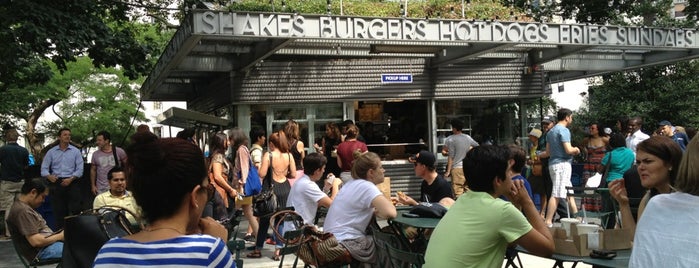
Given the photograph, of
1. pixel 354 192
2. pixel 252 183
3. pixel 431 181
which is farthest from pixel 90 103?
pixel 354 192

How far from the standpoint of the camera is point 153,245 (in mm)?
1923

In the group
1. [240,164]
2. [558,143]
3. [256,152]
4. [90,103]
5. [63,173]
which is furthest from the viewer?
[90,103]

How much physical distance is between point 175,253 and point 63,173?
8.85 m

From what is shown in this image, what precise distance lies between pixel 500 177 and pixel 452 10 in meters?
10.6

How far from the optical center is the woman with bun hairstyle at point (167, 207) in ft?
6.21

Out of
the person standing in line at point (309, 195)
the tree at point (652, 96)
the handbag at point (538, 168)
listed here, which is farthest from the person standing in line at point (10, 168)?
the tree at point (652, 96)

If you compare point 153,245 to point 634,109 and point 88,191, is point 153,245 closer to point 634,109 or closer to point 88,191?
point 88,191

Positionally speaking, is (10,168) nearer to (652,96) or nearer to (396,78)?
(396,78)

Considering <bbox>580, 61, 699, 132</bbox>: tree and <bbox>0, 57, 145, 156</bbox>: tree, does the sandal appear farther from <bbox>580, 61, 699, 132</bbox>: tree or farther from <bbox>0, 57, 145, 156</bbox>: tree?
<bbox>0, 57, 145, 156</bbox>: tree

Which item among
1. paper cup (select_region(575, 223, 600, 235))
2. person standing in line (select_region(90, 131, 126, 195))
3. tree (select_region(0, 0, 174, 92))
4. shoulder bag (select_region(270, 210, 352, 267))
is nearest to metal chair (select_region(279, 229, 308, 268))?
shoulder bag (select_region(270, 210, 352, 267))

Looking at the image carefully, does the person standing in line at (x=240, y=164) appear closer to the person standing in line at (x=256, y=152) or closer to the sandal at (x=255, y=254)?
the person standing in line at (x=256, y=152)

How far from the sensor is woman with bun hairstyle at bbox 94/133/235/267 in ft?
6.21

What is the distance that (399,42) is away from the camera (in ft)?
33.2

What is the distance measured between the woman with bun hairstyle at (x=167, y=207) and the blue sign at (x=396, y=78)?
11604mm
